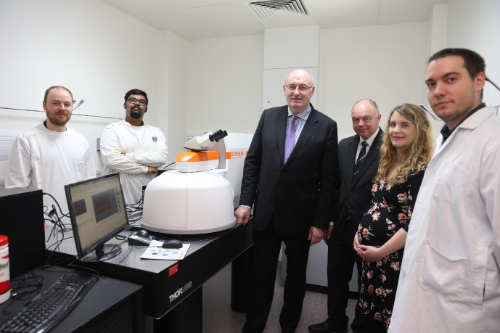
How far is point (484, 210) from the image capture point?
94cm

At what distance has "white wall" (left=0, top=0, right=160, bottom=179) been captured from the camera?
2412mm

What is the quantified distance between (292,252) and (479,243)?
3.57ft

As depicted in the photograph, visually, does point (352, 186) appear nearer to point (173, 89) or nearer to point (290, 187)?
point (290, 187)

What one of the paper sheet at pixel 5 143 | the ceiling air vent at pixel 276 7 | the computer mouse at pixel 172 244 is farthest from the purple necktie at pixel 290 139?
the paper sheet at pixel 5 143

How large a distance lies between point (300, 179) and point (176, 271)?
85 cm

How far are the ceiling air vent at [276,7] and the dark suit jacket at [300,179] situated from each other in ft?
6.09

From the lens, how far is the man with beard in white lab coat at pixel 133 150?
2889 mm

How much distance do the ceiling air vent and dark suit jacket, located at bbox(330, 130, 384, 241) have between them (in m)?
1.84

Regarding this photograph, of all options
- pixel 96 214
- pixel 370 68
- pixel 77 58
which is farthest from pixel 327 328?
pixel 77 58

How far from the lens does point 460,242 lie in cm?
97

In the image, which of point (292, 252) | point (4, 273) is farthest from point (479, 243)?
point (4, 273)

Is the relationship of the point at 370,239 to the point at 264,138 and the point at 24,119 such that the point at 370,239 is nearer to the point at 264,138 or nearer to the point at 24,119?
the point at 264,138

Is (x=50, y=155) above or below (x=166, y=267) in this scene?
above

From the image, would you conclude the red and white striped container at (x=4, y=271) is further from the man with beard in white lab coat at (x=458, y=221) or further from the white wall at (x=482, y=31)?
the white wall at (x=482, y=31)
